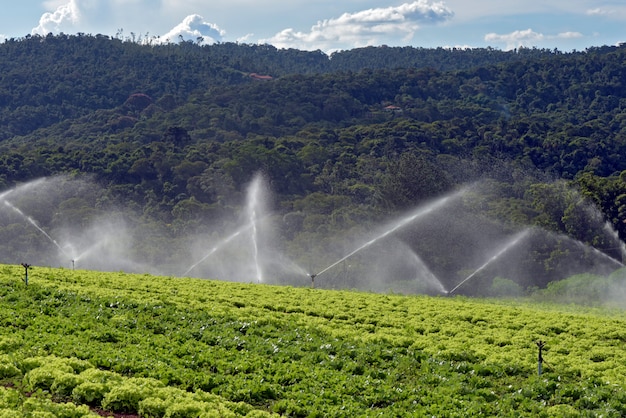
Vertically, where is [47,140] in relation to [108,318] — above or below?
above

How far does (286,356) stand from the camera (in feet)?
70.9

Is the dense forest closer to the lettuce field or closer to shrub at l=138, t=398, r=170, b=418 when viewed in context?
the lettuce field

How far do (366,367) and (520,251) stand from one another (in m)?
46.0

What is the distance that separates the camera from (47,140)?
141m

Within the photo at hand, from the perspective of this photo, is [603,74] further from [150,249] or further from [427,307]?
[427,307]

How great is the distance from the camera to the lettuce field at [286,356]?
17.8 meters

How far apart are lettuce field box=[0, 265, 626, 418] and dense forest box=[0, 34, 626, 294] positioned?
101ft

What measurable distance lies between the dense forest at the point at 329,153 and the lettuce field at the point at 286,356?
3086 cm

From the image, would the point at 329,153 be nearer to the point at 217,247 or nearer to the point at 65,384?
the point at 217,247

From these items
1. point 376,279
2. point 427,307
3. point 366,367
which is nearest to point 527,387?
point 366,367

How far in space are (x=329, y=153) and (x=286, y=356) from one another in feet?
298

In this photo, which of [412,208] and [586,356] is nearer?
[586,356]

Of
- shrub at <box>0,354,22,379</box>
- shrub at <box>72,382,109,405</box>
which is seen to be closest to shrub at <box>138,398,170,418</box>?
shrub at <box>72,382,109,405</box>

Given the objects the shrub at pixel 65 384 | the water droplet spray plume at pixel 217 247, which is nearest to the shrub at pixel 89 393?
the shrub at pixel 65 384
